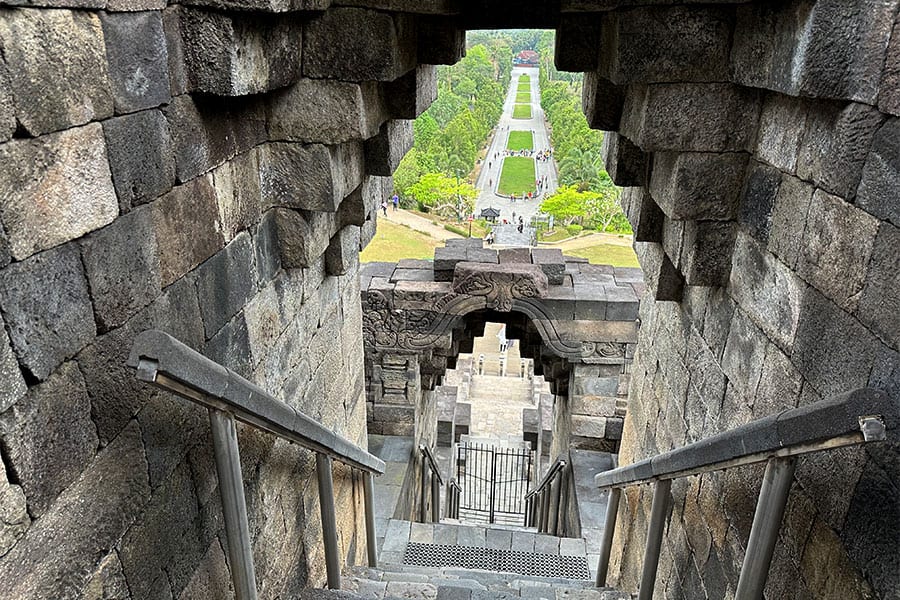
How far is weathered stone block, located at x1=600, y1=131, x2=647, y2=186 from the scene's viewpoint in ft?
10.6

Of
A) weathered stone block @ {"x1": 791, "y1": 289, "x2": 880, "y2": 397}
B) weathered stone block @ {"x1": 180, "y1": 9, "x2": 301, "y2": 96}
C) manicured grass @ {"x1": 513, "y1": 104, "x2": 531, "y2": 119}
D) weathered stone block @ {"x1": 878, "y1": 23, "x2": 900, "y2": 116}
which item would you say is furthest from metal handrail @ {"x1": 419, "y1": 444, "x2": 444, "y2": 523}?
manicured grass @ {"x1": 513, "y1": 104, "x2": 531, "y2": 119}

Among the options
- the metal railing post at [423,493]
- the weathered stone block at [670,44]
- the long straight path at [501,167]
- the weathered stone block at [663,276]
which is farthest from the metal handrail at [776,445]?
the long straight path at [501,167]

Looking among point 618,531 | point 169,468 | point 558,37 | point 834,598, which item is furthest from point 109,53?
point 618,531

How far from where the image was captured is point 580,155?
34.8m

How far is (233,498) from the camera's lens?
2.23 metres

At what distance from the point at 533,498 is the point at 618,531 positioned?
17.0 ft

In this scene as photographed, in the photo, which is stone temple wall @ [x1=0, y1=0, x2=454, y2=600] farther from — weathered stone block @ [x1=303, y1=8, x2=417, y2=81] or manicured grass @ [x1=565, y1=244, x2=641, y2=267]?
manicured grass @ [x1=565, y1=244, x2=641, y2=267]

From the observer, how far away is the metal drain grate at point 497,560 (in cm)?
617

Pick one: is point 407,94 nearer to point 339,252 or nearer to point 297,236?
point 297,236

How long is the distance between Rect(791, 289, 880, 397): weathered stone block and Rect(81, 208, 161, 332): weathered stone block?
7.34ft

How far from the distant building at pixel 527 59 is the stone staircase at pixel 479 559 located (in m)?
126

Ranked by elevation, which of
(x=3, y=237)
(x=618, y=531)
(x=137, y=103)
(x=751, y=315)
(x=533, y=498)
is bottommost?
(x=533, y=498)

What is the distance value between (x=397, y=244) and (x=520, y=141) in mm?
29687

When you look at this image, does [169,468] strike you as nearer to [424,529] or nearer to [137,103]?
[137,103]
